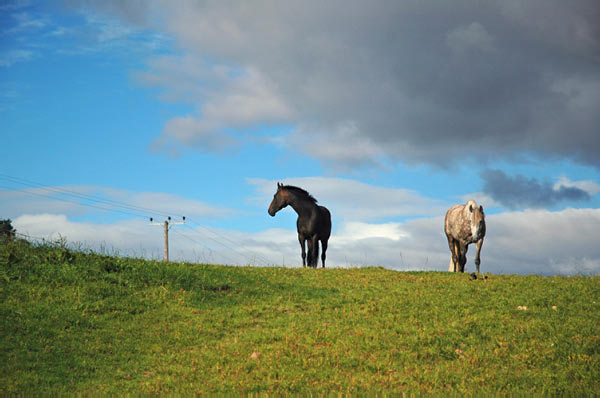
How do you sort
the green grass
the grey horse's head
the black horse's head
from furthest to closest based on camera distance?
the black horse's head < the grey horse's head < the green grass

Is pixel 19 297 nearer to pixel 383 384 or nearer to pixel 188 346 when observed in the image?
pixel 188 346

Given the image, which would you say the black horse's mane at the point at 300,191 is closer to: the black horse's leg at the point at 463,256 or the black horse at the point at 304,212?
the black horse at the point at 304,212

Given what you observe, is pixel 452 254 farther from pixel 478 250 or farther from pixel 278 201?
pixel 278 201

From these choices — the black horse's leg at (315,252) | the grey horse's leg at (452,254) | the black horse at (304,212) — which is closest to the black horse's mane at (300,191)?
the black horse at (304,212)

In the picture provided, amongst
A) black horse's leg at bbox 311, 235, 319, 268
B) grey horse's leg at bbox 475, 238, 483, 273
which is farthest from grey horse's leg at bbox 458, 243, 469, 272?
black horse's leg at bbox 311, 235, 319, 268

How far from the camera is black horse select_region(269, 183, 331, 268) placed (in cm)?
2791

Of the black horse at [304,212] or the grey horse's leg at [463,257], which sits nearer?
the grey horse's leg at [463,257]

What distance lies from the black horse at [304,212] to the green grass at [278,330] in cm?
638

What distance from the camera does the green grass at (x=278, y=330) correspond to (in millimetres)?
A: 11734

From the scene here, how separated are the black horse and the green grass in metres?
6.38

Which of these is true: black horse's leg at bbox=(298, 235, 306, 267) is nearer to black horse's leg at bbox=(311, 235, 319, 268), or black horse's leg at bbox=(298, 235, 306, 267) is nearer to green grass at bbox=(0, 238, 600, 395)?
black horse's leg at bbox=(311, 235, 319, 268)

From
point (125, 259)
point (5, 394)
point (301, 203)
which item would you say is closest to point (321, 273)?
point (301, 203)

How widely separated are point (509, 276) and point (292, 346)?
508 inches

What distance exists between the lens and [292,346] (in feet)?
43.6
